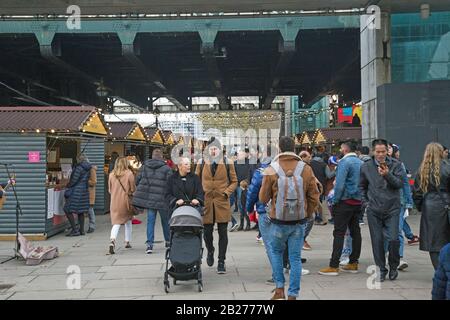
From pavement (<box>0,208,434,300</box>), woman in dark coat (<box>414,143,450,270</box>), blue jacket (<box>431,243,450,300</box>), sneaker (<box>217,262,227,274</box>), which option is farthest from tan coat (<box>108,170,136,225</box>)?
blue jacket (<box>431,243,450,300</box>)

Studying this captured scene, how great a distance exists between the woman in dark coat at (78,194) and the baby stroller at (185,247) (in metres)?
5.57

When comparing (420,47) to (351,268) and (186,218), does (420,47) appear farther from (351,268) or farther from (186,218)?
(186,218)

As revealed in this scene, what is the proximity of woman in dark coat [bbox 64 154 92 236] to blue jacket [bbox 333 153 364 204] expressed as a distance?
662 cm

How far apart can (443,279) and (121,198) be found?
7.33 meters

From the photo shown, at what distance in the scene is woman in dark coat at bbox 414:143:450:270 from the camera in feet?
20.5

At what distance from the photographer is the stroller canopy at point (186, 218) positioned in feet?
22.2

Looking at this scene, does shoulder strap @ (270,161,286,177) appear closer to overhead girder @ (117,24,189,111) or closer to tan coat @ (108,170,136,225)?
tan coat @ (108,170,136,225)

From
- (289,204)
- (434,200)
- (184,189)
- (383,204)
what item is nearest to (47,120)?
(184,189)

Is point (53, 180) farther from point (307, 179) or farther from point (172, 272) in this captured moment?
point (307, 179)

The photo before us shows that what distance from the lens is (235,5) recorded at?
1441cm

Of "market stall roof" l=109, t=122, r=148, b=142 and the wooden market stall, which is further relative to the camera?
"market stall roof" l=109, t=122, r=148, b=142

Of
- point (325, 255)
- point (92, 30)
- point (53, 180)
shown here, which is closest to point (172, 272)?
point (325, 255)

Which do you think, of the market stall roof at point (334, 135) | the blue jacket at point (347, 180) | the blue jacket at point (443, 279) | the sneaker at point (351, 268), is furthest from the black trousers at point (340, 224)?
the market stall roof at point (334, 135)

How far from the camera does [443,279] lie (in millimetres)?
3373
